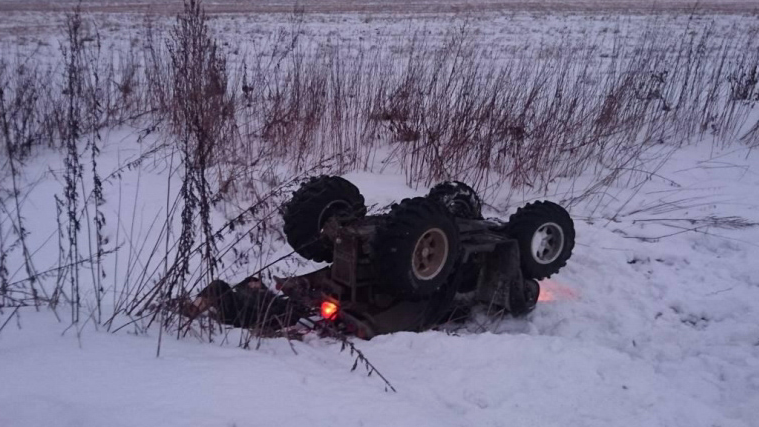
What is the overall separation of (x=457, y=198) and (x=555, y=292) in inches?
35.7

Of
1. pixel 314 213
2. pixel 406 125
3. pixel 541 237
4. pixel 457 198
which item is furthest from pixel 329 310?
pixel 406 125

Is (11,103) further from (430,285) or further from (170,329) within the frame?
(430,285)

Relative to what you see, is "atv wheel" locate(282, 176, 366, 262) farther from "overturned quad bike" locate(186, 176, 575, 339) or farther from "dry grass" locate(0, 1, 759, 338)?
"dry grass" locate(0, 1, 759, 338)

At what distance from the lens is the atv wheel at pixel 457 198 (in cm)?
430

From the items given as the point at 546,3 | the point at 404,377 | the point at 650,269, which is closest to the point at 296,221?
the point at 404,377

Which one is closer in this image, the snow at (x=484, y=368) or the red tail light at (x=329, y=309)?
the snow at (x=484, y=368)

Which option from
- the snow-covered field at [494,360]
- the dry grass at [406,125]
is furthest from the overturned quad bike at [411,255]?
the dry grass at [406,125]

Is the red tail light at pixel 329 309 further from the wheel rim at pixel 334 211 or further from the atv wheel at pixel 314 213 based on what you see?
the wheel rim at pixel 334 211

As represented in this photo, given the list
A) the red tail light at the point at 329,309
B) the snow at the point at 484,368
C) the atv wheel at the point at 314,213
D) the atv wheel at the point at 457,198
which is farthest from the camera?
the atv wheel at the point at 457,198

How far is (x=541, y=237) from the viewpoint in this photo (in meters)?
4.06

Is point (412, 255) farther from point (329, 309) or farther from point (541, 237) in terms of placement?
point (541, 237)

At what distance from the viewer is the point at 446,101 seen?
6.85 m

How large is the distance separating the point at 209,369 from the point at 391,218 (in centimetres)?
116

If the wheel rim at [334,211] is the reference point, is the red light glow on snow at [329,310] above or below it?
below
